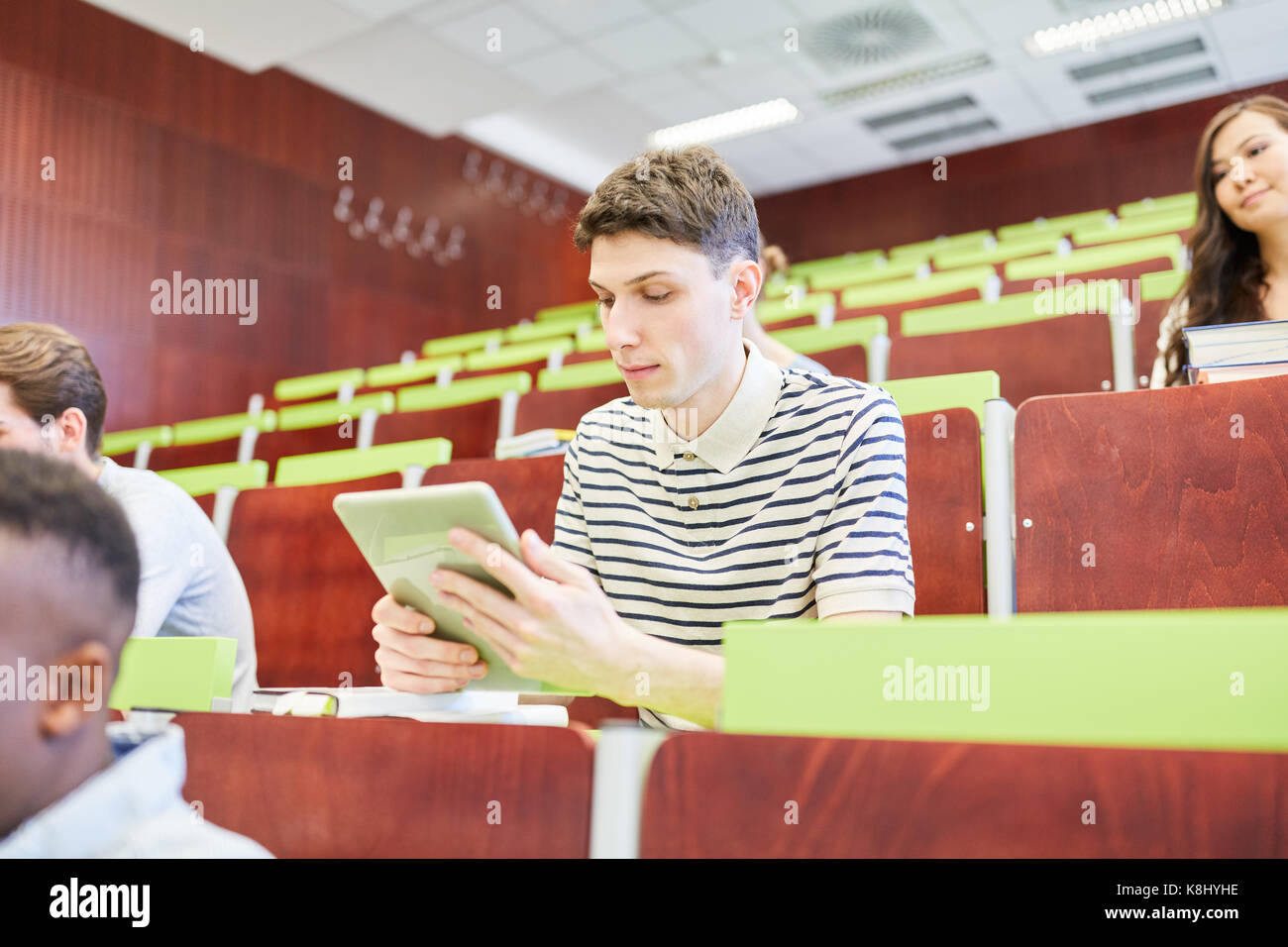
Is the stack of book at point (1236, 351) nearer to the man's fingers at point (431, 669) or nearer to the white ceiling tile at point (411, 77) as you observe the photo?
the man's fingers at point (431, 669)

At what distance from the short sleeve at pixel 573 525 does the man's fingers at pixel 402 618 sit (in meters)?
0.21

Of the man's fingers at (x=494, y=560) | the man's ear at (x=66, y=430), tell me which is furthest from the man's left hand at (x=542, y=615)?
the man's ear at (x=66, y=430)

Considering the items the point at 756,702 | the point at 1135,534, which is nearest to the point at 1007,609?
the point at 1135,534

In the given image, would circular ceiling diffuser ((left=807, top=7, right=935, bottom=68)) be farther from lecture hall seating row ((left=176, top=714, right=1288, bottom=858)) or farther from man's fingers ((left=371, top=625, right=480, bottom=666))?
lecture hall seating row ((left=176, top=714, right=1288, bottom=858))

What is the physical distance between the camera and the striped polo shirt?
0.71m

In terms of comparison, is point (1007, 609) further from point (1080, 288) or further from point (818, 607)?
point (1080, 288)

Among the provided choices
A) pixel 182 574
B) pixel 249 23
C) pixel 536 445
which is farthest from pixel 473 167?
pixel 182 574

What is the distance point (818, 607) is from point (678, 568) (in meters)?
0.12

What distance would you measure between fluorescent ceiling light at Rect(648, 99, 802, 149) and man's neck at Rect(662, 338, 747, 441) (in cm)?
327

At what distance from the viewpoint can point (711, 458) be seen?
0.79m

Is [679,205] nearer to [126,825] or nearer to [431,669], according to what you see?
[431,669]

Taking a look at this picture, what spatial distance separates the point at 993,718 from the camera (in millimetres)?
342

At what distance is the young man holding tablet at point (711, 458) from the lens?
73cm

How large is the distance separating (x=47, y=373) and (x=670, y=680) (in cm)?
75
